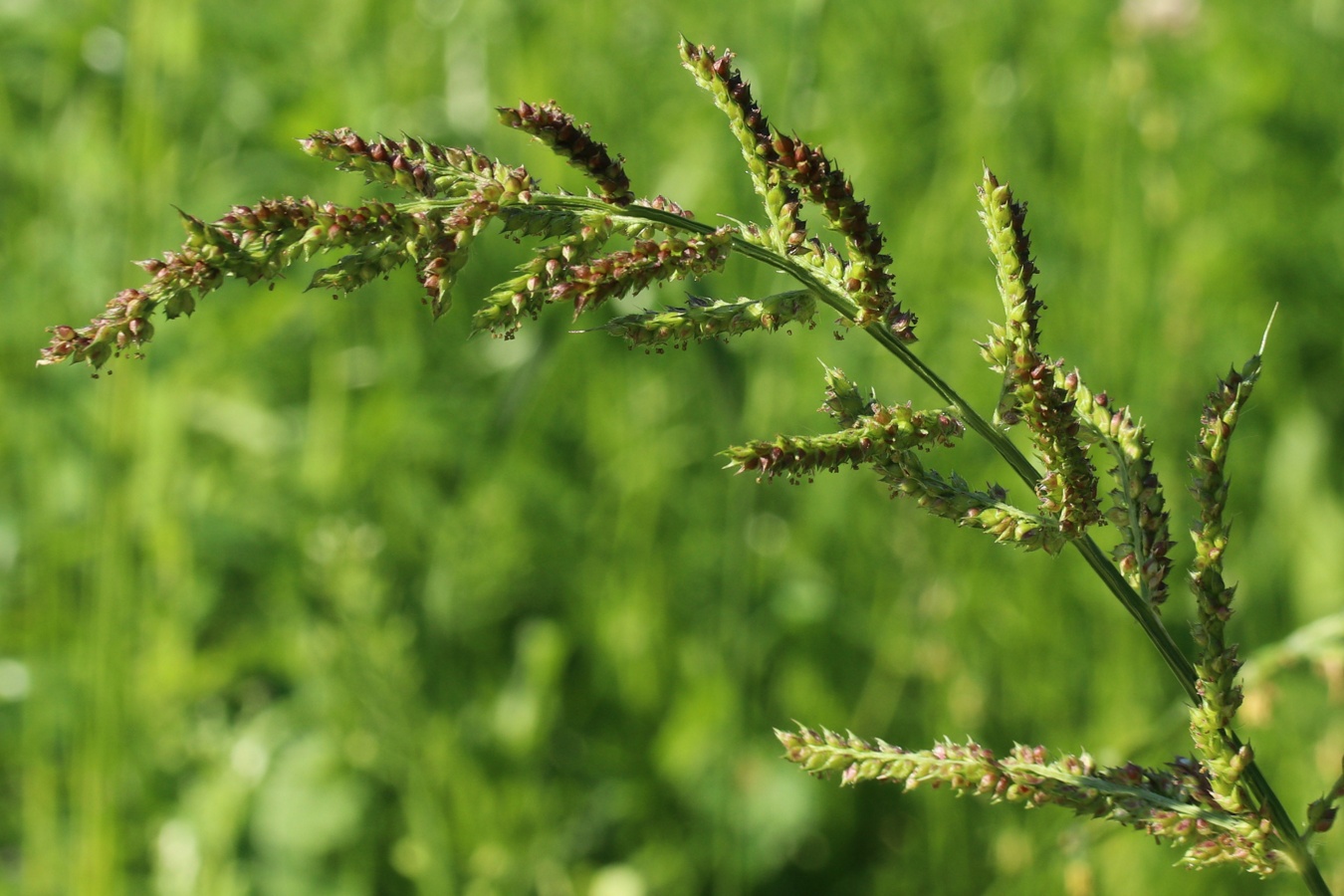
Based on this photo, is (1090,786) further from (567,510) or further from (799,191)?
(567,510)

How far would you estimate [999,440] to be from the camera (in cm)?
92

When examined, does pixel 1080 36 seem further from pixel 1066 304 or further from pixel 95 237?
pixel 95 237

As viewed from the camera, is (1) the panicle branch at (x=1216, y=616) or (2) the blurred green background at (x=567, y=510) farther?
(2) the blurred green background at (x=567, y=510)

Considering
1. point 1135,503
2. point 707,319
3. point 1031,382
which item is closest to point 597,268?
point 707,319

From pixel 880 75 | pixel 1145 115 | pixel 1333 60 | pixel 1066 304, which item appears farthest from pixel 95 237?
pixel 1333 60

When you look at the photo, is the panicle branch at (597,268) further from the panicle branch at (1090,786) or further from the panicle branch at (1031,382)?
the panicle branch at (1090,786)

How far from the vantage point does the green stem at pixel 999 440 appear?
902mm

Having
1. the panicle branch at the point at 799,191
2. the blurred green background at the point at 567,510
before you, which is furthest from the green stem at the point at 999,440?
the blurred green background at the point at 567,510

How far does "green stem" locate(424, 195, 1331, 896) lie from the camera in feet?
2.96

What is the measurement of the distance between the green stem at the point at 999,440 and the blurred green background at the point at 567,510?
3.88 ft

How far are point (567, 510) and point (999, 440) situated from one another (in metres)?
2.68

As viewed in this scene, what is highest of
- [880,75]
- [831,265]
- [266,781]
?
[880,75]

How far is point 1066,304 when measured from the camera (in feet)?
11.4

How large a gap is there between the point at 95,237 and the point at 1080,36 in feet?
10.7
